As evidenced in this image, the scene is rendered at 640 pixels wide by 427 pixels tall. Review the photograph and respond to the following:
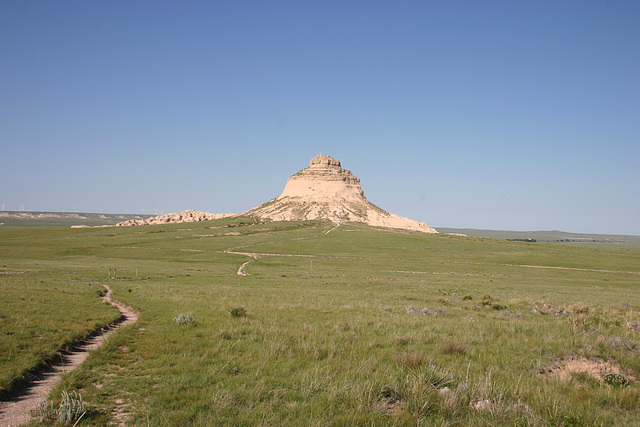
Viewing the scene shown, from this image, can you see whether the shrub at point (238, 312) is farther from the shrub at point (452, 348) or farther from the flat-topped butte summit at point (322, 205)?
the flat-topped butte summit at point (322, 205)

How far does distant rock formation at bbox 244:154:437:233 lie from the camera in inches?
5600

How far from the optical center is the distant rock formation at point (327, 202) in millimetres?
142250

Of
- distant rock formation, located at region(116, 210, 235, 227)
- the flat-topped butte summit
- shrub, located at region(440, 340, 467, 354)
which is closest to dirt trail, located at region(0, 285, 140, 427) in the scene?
shrub, located at region(440, 340, 467, 354)

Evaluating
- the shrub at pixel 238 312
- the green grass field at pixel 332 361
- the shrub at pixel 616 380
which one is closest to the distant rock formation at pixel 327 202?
the green grass field at pixel 332 361

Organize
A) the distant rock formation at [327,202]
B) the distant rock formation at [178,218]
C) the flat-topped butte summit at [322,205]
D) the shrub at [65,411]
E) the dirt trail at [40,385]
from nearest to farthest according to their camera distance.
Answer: the shrub at [65,411] < the dirt trail at [40,385] < the distant rock formation at [327,202] < the flat-topped butte summit at [322,205] < the distant rock formation at [178,218]

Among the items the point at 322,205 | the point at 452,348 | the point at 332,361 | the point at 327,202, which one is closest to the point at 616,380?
the point at 452,348

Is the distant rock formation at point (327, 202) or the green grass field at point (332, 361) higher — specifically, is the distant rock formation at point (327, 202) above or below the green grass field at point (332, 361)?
above

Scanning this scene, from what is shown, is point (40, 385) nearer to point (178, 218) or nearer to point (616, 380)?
point (616, 380)

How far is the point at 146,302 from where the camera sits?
2173cm

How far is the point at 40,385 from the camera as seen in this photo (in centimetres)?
883

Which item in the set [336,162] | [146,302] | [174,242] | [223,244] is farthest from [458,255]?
[336,162]

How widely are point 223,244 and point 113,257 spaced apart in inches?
996

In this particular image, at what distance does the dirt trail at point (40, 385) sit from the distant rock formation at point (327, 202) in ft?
400

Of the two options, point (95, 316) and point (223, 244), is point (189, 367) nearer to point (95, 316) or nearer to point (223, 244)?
point (95, 316)
